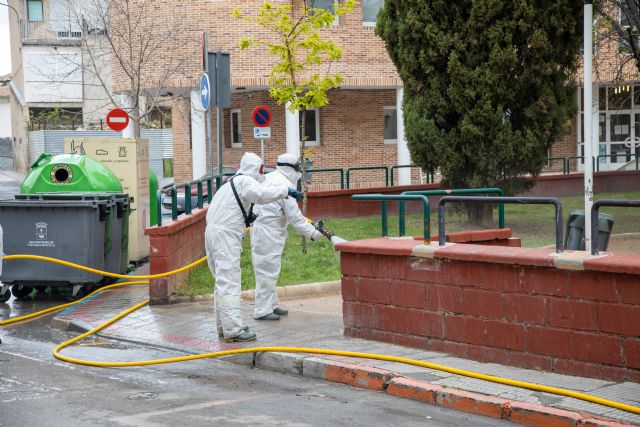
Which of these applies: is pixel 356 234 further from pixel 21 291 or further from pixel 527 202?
pixel 527 202

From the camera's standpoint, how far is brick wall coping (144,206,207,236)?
11.5 meters

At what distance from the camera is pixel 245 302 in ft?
38.6

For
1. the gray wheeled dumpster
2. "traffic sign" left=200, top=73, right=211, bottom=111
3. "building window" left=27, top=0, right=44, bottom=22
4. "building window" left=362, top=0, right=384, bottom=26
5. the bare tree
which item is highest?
"building window" left=27, top=0, right=44, bottom=22

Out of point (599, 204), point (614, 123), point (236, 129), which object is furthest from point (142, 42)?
point (599, 204)

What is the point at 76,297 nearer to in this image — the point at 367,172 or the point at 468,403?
the point at 468,403

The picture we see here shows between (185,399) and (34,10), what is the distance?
43861mm

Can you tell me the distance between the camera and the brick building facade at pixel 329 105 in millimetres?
29406

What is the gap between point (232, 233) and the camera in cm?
932

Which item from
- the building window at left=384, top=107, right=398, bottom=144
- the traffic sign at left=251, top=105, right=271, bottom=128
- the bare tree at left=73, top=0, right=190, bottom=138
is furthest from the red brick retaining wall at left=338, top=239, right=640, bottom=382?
the building window at left=384, top=107, right=398, bottom=144

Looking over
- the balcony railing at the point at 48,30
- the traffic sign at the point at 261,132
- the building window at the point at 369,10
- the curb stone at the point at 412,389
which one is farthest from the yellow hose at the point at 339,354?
the balcony railing at the point at 48,30

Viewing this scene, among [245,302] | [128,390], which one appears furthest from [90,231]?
[128,390]

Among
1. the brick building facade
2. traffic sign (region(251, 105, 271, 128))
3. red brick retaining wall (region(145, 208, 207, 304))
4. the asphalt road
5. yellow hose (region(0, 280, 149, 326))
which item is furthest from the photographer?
the brick building facade

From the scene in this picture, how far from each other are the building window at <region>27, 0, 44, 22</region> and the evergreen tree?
33007mm

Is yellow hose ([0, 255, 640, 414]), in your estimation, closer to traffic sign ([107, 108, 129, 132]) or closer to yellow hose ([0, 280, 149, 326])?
yellow hose ([0, 280, 149, 326])
